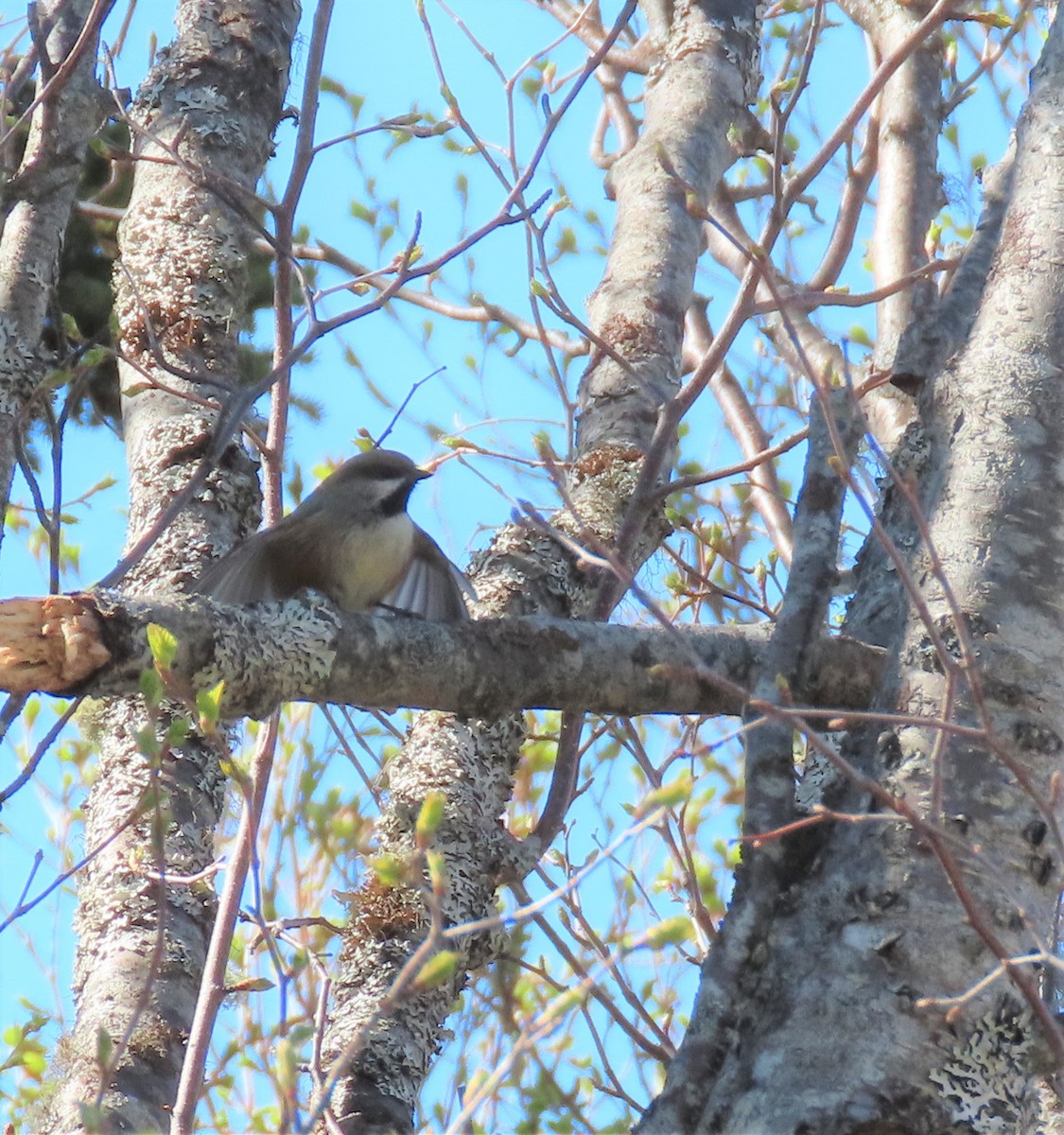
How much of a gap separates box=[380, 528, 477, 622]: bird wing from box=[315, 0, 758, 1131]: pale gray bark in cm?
30

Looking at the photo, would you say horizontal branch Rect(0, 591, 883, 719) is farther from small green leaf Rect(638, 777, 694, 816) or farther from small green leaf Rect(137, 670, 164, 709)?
small green leaf Rect(638, 777, 694, 816)

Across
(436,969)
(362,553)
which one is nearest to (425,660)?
(436,969)

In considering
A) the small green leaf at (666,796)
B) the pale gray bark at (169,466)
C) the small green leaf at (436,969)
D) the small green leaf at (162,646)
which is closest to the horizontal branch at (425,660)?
the small green leaf at (162,646)

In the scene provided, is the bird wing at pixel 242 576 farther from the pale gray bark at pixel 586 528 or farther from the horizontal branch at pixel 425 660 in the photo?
the horizontal branch at pixel 425 660

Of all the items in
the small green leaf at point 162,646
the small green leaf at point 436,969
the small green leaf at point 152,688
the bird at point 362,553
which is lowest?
the small green leaf at point 436,969

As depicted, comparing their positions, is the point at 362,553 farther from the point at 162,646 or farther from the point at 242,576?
the point at 162,646

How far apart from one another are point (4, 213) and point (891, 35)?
3399 millimetres

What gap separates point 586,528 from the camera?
2.07 meters

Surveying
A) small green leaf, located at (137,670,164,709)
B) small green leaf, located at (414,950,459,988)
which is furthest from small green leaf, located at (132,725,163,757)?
small green leaf, located at (414,950,459,988)

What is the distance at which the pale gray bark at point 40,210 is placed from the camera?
3.00m

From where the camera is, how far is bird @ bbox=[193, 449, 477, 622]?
11.6 ft

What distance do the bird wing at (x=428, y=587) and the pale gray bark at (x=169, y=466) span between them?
51 cm

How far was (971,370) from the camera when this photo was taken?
2.62m

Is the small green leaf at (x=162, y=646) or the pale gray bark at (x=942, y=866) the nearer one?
the pale gray bark at (x=942, y=866)
